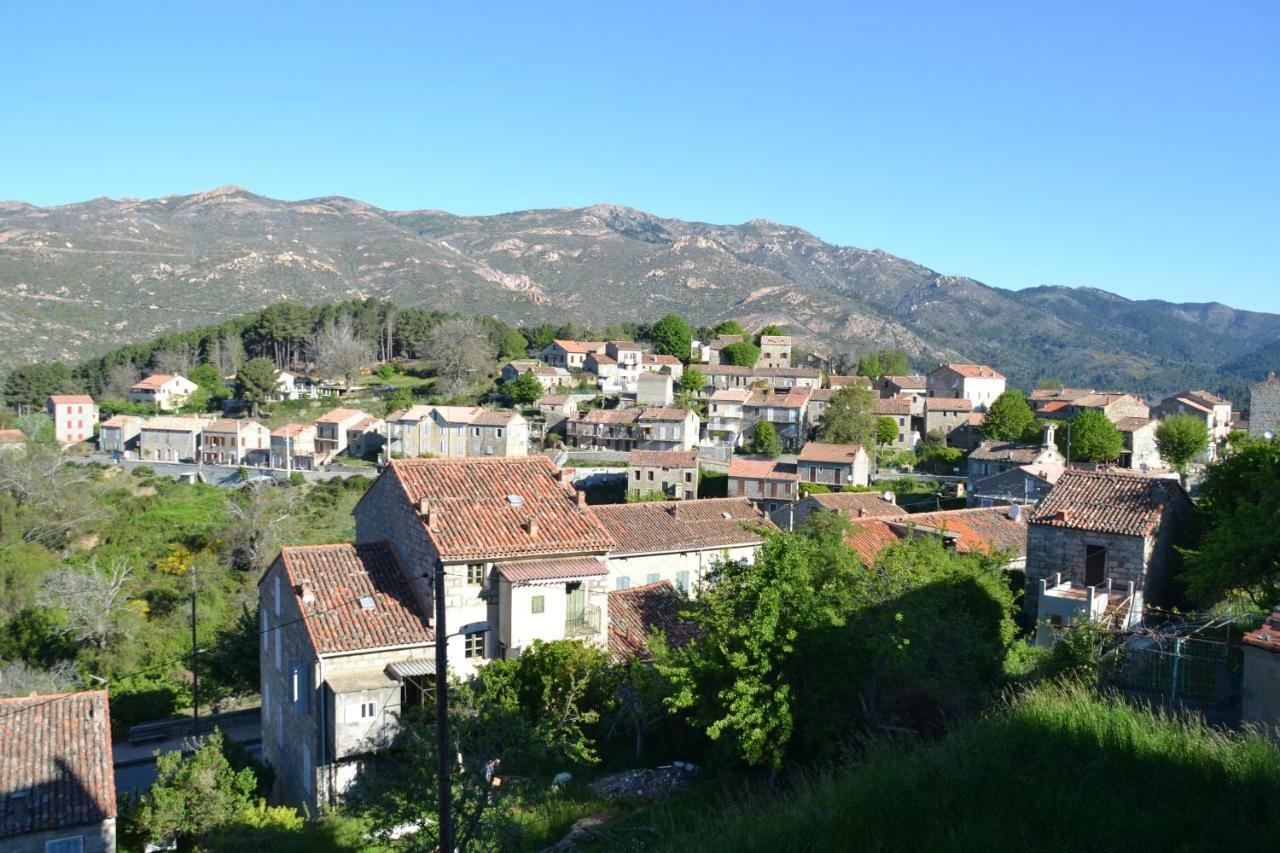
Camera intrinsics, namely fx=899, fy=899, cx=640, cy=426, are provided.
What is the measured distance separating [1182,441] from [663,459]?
3191 cm

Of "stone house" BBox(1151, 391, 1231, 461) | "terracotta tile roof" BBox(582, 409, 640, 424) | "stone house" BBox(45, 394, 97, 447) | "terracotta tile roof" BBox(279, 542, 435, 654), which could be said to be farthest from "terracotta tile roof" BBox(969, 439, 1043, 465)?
"stone house" BBox(45, 394, 97, 447)

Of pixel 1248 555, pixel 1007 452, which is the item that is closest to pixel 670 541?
pixel 1248 555

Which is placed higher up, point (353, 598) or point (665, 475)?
point (353, 598)

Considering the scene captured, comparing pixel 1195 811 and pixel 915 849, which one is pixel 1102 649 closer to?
pixel 1195 811

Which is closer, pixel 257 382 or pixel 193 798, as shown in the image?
pixel 193 798

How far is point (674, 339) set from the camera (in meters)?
94.8

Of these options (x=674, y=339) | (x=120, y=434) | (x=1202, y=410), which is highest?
(x=674, y=339)

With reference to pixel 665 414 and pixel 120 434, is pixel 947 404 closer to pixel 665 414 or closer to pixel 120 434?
pixel 665 414

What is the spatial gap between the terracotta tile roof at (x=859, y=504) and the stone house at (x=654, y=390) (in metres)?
33.9

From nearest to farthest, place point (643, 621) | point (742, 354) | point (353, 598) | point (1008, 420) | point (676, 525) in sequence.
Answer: point (353, 598)
point (643, 621)
point (676, 525)
point (1008, 420)
point (742, 354)

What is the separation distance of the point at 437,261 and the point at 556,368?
10574 centimetres

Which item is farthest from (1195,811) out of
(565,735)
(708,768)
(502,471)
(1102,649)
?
(502,471)

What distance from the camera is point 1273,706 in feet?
31.9

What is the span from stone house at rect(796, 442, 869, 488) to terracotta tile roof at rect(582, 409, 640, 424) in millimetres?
16880
